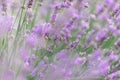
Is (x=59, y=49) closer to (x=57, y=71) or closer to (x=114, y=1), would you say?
(x=57, y=71)

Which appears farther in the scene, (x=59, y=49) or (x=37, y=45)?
(x=59, y=49)

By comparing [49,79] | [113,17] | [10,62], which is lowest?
[49,79]

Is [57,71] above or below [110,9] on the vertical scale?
below

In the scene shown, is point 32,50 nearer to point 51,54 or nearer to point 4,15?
point 51,54

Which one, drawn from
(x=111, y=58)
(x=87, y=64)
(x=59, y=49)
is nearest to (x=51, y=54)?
(x=59, y=49)

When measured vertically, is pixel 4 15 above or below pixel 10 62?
above

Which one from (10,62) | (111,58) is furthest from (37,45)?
(111,58)
